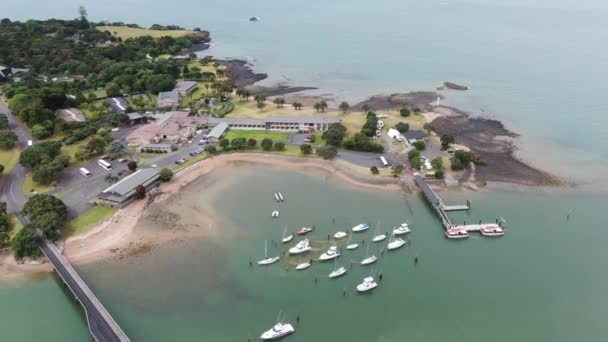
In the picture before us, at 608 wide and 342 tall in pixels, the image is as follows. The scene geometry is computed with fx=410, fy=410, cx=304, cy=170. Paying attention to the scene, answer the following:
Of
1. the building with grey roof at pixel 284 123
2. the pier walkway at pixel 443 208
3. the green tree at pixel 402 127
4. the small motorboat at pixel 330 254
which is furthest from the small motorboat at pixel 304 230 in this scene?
the green tree at pixel 402 127

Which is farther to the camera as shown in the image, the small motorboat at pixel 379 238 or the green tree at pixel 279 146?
the green tree at pixel 279 146

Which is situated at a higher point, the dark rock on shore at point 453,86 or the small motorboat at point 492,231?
the dark rock on shore at point 453,86

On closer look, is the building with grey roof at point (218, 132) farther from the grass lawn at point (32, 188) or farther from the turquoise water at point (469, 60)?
the turquoise water at point (469, 60)

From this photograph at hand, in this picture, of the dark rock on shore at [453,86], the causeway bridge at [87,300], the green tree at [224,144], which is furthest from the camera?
the dark rock on shore at [453,86]

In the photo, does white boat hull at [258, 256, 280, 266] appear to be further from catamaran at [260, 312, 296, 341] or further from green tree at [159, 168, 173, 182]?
green tree at [159, 168, 173, 182]

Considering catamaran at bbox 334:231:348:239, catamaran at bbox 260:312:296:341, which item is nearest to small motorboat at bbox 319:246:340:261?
catamaran at bbox 334:231:348:239

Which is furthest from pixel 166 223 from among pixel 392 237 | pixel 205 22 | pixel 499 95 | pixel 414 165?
pixel 205 22
